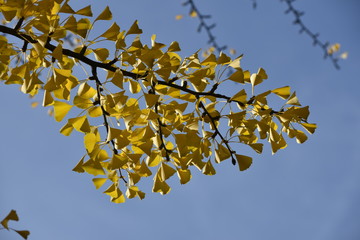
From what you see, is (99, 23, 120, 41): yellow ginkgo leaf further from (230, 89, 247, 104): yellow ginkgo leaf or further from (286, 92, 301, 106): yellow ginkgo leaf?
(286, 92, 301, 106): yellow ginkgo leaf

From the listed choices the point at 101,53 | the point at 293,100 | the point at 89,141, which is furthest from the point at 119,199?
the point at 293,100

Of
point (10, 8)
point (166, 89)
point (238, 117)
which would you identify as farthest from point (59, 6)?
point (238, 117)

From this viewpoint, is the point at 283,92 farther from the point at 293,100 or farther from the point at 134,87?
the point at 134,87

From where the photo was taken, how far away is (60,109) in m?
0.66

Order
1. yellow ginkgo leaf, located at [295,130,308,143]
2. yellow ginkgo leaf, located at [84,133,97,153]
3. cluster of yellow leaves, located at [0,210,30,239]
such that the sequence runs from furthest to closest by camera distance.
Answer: yellow ginkgo leaf, located at [295,130,308,143]
yellow ginkgo leaf, located at [84,133,97,153]
cluster of yellow leaves, located at [0,210,30,239]

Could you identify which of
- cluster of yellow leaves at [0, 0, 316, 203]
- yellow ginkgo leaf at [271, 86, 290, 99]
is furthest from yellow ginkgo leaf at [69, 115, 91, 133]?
yellow ginkgo leaf at [271, 86, 290, 99]

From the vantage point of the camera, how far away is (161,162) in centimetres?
70

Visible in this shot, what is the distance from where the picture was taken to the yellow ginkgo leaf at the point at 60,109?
25.6 inches

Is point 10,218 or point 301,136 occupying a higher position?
point 301,136

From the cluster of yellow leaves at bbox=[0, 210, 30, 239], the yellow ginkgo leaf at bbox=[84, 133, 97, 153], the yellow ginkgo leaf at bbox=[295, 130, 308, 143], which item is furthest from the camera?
the yellow ginkgo leaf at bbox=[295, 130, 308, 143]

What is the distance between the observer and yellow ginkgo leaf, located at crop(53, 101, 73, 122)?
2.13 feet

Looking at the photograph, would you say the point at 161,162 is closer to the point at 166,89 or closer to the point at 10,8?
the point at 166,89

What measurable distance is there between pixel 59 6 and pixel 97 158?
10.2 inches

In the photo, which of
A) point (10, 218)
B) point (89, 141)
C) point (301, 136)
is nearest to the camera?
point (10, 218)
